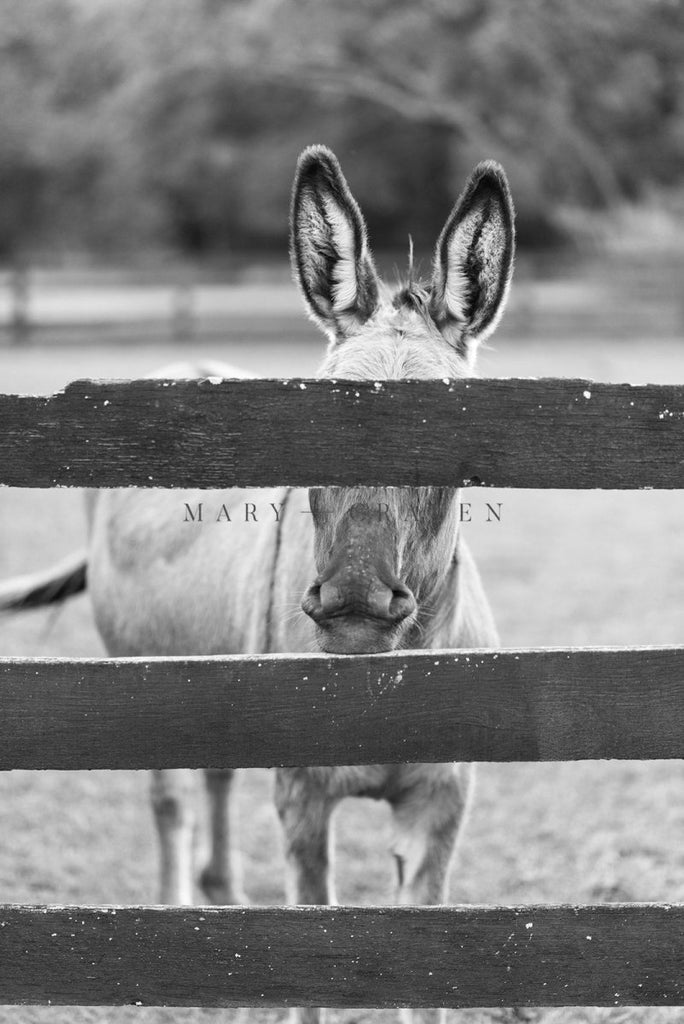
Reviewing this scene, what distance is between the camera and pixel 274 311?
25312 millimetres

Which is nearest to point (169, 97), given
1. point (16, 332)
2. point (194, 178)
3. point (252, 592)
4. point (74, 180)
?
point (194, 178)

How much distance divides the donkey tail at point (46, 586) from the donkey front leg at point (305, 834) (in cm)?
174

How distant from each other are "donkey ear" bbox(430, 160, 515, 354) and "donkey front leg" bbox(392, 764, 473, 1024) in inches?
42.7

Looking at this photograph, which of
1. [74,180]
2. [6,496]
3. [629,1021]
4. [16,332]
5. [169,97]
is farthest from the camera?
[74,180]

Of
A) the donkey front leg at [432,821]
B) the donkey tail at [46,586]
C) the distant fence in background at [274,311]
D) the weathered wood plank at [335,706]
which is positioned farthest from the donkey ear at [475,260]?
the distant fence in background at [274,311]

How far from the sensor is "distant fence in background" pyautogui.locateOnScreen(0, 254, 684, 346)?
22641mm

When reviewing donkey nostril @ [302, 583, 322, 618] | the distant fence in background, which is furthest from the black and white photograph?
the distant fence in background

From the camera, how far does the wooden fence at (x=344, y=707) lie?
6.98 ft

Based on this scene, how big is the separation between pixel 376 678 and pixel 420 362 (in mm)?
774

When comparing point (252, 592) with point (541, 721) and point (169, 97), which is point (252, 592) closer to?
point (541, 721)

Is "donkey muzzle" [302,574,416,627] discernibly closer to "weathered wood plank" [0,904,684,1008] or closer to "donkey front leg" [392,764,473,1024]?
"weathered wood plank" [0,904,684,1008]

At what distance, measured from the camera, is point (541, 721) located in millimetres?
2215

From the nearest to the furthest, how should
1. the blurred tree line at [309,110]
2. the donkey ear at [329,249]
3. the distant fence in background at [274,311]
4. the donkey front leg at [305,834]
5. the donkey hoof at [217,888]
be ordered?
the donkey ear at [329,249] → the donkey front leg at [305,834] → the donkey hoof at [217,888] → the distant fence in background at [274,311] → the blurred tree line at [309,110]

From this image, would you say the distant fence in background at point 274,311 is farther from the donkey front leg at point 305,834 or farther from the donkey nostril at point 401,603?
the donkey nostril at point 401,603
